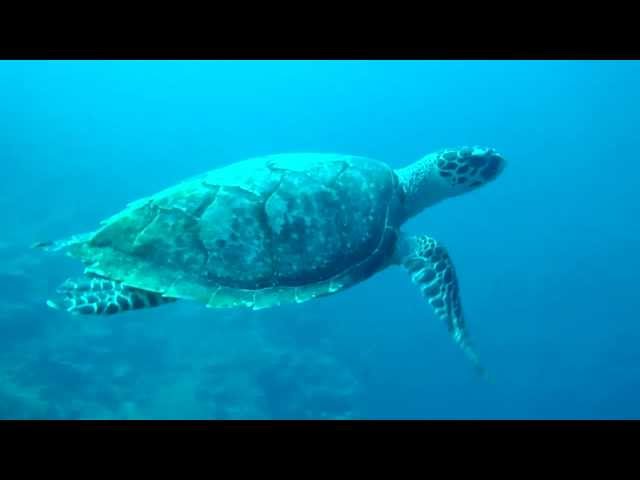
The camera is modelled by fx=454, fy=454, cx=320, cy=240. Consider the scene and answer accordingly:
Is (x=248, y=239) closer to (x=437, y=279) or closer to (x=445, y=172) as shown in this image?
(x=437, y=279)

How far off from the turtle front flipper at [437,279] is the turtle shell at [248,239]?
0.51 m

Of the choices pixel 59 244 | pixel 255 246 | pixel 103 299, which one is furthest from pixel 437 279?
pixel 59 244

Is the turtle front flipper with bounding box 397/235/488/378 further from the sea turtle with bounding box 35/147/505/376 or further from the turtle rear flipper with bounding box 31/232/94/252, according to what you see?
the turtle rear flipper with bounding box 31/232/94/252

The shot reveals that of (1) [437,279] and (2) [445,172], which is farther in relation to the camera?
(2) [445,172]

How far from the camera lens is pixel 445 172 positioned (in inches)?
264

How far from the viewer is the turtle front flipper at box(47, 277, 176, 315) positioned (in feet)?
14.9

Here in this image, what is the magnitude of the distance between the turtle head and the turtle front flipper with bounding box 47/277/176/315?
12.3ft

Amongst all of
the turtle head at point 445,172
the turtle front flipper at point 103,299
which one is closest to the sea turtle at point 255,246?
the turtle front flipper at point 103,299

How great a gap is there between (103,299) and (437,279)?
12.5ft

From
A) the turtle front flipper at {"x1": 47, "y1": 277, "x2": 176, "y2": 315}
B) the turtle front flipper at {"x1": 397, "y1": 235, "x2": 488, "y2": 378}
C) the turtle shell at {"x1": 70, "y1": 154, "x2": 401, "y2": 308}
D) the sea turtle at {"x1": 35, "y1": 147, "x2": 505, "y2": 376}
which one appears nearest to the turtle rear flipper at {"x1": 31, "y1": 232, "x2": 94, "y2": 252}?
the sea turtle at {"x1": 35, "y1": 147, "x2": 505, "y2": 376}

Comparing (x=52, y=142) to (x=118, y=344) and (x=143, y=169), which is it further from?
(x=118, y=344)

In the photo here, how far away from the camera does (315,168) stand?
5.54 m
